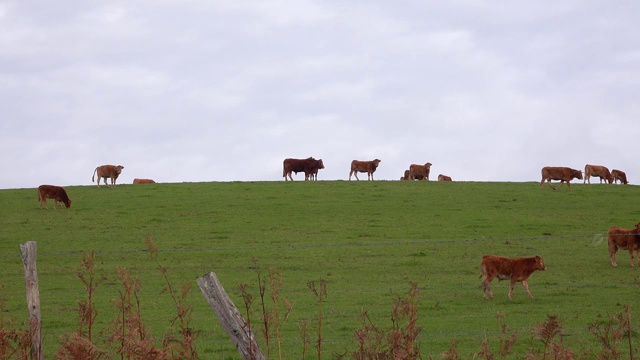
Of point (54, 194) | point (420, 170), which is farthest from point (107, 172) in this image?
point (420, 170)

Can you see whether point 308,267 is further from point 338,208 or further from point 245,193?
point 245,193

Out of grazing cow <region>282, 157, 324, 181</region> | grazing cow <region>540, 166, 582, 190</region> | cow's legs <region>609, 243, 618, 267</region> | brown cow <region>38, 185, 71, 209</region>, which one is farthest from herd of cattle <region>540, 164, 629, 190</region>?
brown cow <region>38, 185, 71, 209</region>

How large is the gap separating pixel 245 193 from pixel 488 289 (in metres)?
21.2

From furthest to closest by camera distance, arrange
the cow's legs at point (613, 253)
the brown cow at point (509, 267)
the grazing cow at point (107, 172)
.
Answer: the grazing cow at point (107, 172)
the cow's legs at point (613, 253)
the brown cow at point (509, 267)

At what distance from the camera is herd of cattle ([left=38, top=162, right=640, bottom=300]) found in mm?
17719

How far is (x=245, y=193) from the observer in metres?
38.3

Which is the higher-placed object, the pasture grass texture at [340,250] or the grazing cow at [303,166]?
the grazing cow at [303,166]

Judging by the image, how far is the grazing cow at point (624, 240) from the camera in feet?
70.0

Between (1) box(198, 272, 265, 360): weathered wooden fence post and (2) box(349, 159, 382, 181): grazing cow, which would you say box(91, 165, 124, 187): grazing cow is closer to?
(2) box(349, 159, 382, 181): grazing cow

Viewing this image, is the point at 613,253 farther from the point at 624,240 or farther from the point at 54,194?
the point at 54,194

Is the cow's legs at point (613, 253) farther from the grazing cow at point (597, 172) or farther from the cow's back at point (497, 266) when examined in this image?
the grazing cow at point (597, 172)

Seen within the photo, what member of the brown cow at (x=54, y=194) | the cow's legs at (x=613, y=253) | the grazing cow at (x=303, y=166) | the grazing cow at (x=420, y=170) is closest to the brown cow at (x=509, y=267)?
the cow's legs at (x=613, y=253)

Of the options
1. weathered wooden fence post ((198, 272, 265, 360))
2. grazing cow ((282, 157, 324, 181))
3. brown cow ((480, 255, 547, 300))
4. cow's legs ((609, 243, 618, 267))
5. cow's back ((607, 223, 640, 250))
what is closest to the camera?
weathered wooden fence post ((198, 272, 265, 360))

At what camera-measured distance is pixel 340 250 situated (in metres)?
25.3
